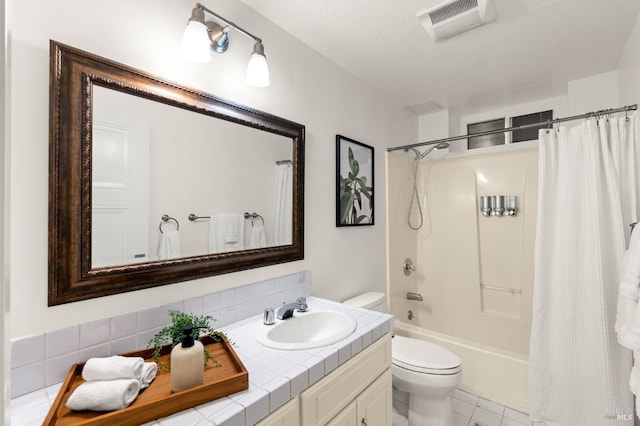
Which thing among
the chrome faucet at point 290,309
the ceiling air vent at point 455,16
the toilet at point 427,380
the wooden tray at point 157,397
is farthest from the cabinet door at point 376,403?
the ceiling air vent at point 455,16

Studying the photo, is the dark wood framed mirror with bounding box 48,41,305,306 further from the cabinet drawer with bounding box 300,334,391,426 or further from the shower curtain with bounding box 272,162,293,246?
the cabinet drawer with bounding box 300,334,391,426

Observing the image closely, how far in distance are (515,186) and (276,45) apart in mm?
2219

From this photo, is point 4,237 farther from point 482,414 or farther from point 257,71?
point 482,414

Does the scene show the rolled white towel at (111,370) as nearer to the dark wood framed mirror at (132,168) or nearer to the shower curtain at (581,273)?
the dark wood framed mirror at (132,168)

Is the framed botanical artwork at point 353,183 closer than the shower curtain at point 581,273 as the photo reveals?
No

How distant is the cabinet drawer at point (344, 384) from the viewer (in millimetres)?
1021

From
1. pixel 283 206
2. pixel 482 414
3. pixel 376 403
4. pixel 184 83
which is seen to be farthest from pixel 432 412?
pixel 184 83

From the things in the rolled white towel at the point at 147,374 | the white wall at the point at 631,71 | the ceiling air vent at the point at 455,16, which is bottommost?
the rolled white towel at the point at 147,374

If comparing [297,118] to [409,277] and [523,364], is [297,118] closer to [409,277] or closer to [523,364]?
[409,277]

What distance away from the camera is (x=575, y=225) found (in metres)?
1.75

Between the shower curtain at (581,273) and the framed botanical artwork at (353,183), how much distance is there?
110cm

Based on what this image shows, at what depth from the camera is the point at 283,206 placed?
65.1 inches

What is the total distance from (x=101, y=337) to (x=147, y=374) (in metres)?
0.26

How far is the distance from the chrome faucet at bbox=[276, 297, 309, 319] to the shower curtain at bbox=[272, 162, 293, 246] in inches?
12.7
